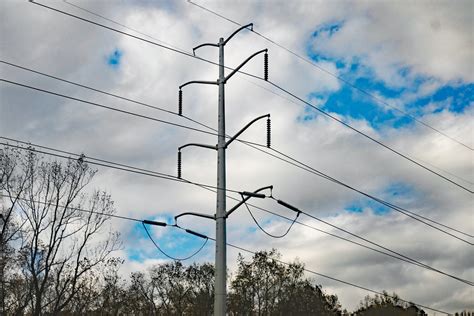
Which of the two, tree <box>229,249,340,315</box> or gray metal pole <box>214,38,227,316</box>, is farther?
tree <box>229,249,340,315</box>

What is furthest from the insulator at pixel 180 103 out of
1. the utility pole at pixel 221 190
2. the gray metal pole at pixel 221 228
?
the gray metal pole at pixel 221 228

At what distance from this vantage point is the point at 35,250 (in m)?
40.2

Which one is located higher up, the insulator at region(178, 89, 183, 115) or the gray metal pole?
the insulator at region(178, 89, 183, 115)

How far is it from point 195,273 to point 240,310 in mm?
6198

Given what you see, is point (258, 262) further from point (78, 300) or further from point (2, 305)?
point (2, 305)

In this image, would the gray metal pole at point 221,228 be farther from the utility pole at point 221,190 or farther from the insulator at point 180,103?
the insulator at point 180,103

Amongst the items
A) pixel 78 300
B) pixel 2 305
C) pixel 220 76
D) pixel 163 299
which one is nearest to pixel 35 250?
pixel 2 305

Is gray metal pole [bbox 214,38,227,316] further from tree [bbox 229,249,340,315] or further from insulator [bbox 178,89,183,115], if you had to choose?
tree [bbox 229,249,340,315]

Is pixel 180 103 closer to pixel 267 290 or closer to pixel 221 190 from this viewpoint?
pixel 221 190

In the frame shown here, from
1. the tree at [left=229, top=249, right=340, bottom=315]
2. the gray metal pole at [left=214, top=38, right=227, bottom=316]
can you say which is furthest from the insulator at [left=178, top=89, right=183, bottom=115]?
the tree at [left=229, top=249, right=340, bottom=315]

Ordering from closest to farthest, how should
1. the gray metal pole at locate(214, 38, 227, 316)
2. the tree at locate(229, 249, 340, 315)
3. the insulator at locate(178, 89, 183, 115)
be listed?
the gray metal pole at locate(214, 38, 227, 316)
the insulator at locate(178, 89, 183, 115)
the tree at locate(229, 249, 340, 315)

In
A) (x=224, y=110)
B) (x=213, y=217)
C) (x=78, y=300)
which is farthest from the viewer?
(x=78, y=300)

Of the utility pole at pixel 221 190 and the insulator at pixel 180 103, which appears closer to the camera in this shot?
the utility pole at pixel 221 190

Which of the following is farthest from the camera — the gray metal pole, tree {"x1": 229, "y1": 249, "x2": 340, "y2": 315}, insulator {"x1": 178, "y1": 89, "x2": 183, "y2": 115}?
tree {"x1": 229, "y1": 249, "x2": 340, "y2": 315}
